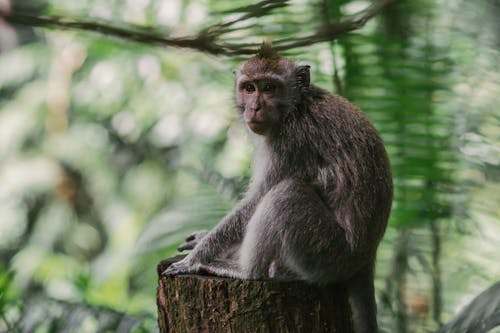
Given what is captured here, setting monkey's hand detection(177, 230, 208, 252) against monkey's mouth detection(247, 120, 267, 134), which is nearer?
monkey's mouth detection(247, 120, 267, 134)

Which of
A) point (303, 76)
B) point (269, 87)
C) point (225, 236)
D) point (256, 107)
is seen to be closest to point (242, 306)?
point (225, 236)

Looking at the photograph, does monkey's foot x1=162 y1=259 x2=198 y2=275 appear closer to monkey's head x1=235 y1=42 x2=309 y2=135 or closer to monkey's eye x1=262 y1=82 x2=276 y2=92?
monkey's head x1=235 y1=42 x2=309 y2=135

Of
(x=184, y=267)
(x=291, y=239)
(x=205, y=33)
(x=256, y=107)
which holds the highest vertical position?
(x=205, y=33)

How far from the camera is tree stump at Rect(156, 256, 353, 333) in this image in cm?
392

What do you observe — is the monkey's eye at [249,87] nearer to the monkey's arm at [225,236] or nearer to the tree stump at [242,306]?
the monkey's arm at [225,236]

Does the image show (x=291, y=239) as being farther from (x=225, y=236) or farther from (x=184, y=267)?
(x=184, y=267)

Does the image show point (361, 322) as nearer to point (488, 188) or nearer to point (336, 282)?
point (336, 282)

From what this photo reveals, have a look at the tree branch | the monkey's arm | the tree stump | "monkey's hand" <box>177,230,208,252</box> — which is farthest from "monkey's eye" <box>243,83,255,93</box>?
the tree stump

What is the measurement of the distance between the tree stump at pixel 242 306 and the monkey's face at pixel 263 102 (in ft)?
3.67

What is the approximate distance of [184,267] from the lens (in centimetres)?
445

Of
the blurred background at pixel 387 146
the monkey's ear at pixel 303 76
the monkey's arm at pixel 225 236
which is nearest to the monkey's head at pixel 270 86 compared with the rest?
the monkey's ear at pixel 303 76

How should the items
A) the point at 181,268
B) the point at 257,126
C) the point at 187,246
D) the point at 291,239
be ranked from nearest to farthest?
the point at 291,239, the point at 181,268, the point at 257,126, the point at 187,246

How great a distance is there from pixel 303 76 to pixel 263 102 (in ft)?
1.14

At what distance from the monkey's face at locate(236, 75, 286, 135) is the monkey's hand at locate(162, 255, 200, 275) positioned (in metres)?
1.00
